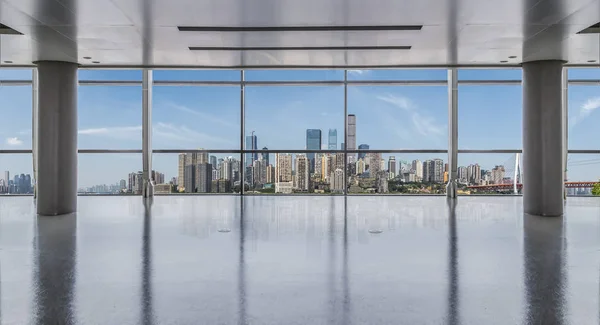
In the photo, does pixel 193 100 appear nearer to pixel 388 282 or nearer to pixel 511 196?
pixel 511 196

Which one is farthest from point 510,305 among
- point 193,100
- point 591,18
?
point 193,100

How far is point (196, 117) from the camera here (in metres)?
18.5

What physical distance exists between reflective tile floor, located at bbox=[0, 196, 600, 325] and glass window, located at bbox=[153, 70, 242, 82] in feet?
25.0

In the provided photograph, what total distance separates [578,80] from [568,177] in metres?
3.40

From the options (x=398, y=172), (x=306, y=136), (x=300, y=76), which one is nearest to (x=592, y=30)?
(x=398, y=172)

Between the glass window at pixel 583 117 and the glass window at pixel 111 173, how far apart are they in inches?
601

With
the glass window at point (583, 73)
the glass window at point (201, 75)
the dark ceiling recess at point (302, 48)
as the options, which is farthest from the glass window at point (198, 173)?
the glass window at point (583, 73)

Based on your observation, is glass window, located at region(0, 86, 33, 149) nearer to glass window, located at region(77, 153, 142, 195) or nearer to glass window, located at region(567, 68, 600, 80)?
glass window, located at region(77, 153, 142, 195)

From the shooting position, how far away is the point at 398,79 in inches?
665

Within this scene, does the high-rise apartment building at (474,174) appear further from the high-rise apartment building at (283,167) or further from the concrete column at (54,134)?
the concrete column at (54,134)

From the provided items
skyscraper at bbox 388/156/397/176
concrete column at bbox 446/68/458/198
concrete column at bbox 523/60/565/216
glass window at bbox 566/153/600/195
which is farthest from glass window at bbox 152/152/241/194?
glass window at bbox 566/153/600/195

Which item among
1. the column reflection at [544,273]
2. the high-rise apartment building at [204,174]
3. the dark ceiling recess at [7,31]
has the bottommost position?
the column reflection at [544,273]

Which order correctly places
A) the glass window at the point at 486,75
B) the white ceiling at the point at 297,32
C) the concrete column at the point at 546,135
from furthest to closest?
the glass window at the point at 486,75, the concrete column at the point at 546,135, the white ceiling at the point at 297,32

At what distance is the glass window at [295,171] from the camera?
56.2ft
